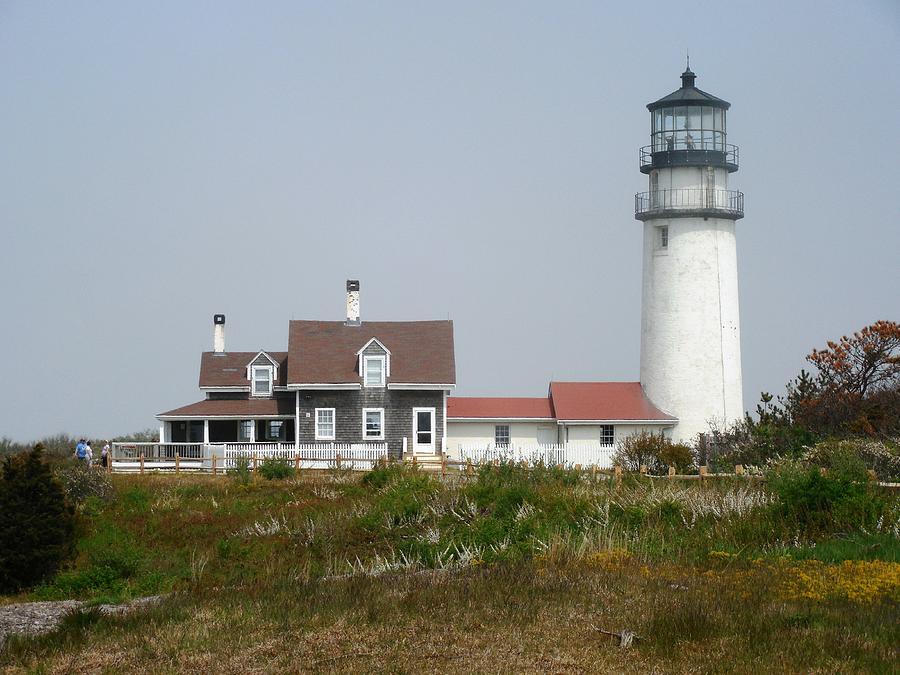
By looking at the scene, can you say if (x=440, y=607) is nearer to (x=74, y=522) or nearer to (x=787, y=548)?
(x=787, y=548)

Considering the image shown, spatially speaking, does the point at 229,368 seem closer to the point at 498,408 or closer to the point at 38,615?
the point at 498,408

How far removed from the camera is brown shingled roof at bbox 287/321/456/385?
39781 millimetres

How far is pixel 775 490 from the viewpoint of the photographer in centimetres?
1742

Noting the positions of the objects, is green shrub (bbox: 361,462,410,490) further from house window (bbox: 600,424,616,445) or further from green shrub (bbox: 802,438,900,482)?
house window (bbox: 600,424,616,445)

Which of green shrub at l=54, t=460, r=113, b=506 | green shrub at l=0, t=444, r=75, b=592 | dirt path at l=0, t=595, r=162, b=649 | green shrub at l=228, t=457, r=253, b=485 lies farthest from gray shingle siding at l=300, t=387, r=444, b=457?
dirt path at l=0, t=595, r=162, b=649

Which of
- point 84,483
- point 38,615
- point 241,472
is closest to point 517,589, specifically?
point 38,615

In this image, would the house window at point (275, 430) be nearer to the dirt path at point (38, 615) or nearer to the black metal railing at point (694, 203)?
the black metal railing at point (694, 203)

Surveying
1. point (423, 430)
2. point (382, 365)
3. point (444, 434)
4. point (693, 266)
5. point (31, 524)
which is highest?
point (693, 266)

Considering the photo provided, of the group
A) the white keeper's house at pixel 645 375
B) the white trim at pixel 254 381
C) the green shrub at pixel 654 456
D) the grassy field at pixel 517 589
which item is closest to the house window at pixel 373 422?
the white keeper's house at pixel 645 375

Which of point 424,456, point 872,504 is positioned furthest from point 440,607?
point 424,456

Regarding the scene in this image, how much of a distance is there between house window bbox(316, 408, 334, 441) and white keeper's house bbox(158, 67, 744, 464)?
0.03m

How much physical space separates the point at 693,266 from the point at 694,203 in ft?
6.68

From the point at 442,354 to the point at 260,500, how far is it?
14785mm

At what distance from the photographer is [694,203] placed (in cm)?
3988
